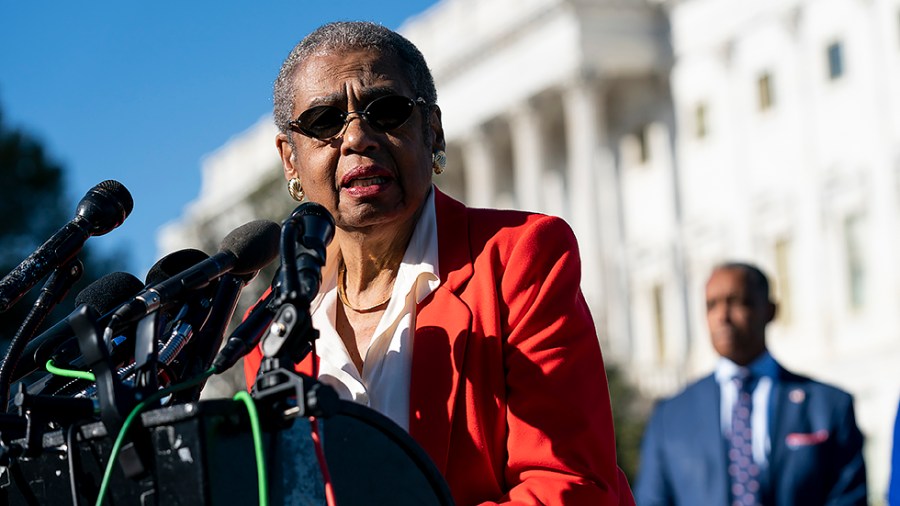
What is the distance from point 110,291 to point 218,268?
1.55 ft

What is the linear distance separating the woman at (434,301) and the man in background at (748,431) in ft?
14.9

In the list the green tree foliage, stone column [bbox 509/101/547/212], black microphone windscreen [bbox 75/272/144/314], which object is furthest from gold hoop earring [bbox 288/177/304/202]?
stone column [bbox 509/101/547/212]

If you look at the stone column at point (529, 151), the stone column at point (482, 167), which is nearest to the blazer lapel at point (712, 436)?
the stone column at point (529, 151)

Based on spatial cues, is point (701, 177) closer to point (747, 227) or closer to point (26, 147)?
point (747, 227)

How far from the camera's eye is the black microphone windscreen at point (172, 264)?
11.9 feet

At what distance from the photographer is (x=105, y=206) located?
11.3 feet

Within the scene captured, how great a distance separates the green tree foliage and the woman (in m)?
26.7

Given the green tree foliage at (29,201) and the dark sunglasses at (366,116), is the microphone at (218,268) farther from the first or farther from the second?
the green tree foliage at (29,201)

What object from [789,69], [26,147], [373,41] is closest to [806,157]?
[789,69]

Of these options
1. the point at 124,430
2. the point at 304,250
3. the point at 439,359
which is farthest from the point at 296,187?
the point at 124,430

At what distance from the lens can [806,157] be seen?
42.3 meters

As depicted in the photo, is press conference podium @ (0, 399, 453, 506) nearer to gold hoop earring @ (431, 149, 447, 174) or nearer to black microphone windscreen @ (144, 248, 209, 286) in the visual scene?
black microphone windscreen @ (144, 248, 209, 286)

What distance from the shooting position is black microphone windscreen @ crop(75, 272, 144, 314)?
361 cm

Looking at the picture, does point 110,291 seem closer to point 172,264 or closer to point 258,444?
point 172,264
